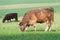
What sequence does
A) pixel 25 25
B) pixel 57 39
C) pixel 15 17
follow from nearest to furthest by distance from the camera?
pixel 57 39 → pixel 25 25 → pixel 15 17

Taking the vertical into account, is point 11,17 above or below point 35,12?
below

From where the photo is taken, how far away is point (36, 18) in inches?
685

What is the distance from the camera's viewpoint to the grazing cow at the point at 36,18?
16984mm

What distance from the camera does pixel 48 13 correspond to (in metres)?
17.7

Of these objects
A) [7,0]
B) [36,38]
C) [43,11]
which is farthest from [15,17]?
A: [7,0]

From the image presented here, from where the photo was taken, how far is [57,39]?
12.1m

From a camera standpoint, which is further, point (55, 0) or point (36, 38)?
point (55, 0)

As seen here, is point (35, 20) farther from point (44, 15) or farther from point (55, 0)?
point (55, 0)

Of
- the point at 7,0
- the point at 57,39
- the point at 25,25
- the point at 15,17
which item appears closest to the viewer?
the point at 57,39

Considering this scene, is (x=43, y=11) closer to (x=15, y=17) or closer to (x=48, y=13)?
(x=48, y=13)

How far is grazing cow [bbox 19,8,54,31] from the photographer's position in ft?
55.7

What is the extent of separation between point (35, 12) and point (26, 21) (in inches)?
34.6

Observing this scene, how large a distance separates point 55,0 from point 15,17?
2684 cm

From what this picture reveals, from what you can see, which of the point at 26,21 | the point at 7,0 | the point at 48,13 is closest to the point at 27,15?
the point at 26,21
